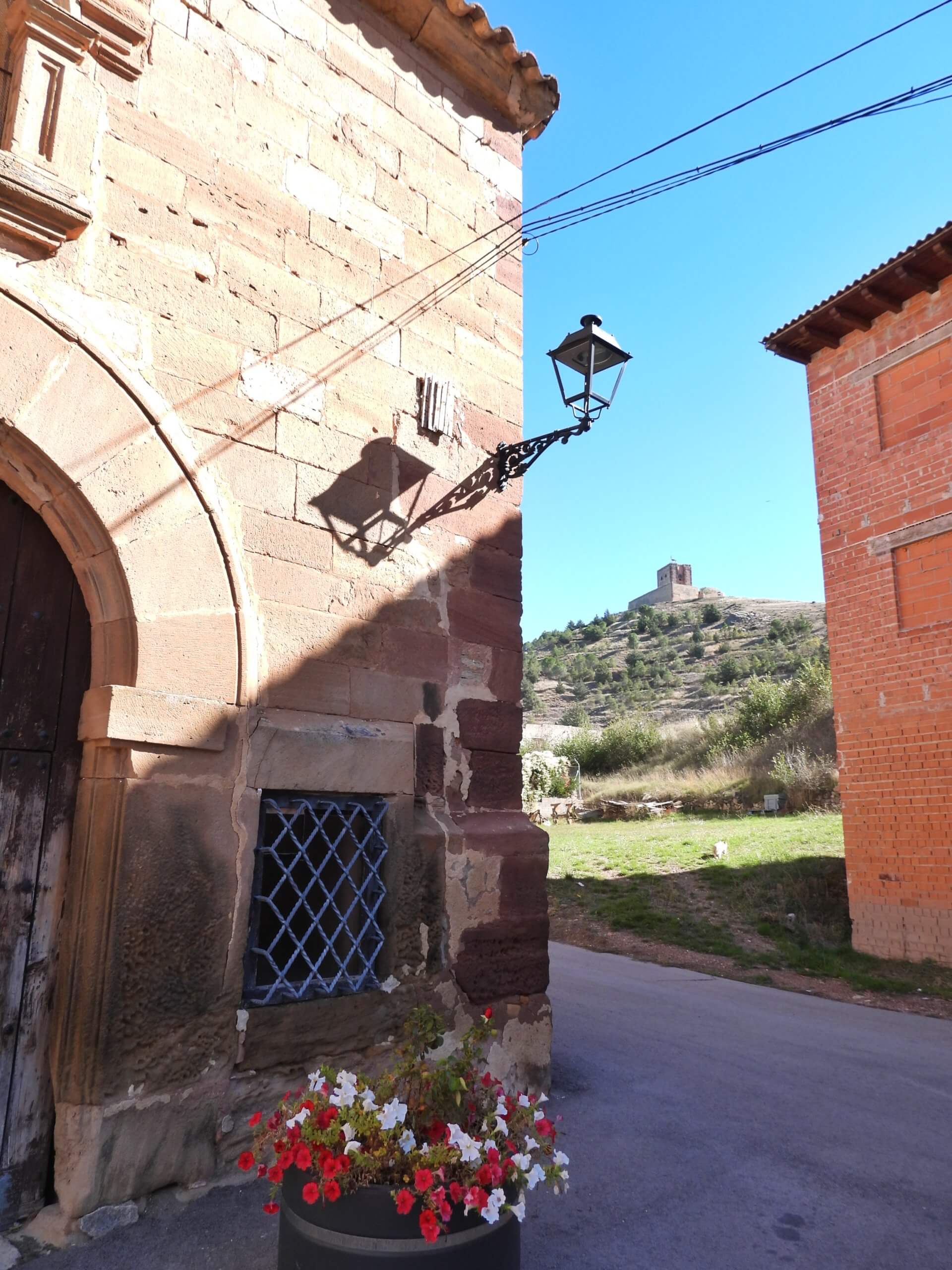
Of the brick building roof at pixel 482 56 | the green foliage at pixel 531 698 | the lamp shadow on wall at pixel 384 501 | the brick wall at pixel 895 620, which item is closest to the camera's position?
the lamp shadow on wall at pixel 384 501

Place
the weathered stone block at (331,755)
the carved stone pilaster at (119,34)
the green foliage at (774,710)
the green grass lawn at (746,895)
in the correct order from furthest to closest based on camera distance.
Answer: the green foliage at (774,710) < the green grass lawn at (746,895) < the weathered stone block at (331,755) < the carved stone pilaster at (119,34)

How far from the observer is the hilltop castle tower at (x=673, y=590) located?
74.8 m

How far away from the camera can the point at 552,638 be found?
71.4 m

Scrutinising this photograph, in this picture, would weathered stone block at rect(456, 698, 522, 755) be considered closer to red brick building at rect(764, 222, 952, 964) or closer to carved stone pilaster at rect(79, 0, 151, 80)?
carved stone pilaster at rect(79, 0, 151, 80)

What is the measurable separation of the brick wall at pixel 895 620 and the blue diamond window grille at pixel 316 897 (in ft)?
21.8

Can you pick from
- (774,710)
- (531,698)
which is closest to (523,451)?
(774,710)

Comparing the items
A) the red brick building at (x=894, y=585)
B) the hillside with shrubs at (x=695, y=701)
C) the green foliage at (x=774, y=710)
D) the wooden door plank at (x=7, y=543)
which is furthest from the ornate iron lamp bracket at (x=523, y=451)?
the green foliage at (x=774, y=710)

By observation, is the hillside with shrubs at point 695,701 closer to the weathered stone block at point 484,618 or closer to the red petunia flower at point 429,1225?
the weathered stone block at point 484,618

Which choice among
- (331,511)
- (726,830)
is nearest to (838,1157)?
(331,511)

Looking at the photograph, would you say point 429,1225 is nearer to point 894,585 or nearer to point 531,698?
point 894,585

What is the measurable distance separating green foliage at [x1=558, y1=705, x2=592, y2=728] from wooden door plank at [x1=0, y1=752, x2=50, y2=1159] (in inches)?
1373

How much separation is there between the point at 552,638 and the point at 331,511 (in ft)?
224

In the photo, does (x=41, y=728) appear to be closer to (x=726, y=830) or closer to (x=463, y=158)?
(x=463, y=158)

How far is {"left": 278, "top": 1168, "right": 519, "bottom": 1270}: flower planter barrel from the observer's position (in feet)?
6.49
